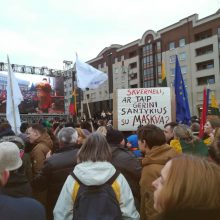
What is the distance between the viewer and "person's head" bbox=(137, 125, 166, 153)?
404 centimetres

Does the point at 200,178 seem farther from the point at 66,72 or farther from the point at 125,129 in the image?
the point at 66,72

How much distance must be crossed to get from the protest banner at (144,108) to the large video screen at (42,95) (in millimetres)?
30316

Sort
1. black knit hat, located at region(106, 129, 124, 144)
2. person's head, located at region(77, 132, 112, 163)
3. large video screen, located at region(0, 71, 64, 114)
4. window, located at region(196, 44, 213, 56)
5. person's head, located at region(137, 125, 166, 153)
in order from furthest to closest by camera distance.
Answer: window, located at region(196, 44, 213, 56), large video screen, located at region(0, 71, 64, 114), black knit hat, located at region(106, 129, 124, 144), person's head, located at region(137, 125, 166, 153), person's head, located at region(77, 132, 112, 163)

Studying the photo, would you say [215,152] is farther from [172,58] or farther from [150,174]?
[172,58]

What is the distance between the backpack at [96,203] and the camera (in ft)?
10.3

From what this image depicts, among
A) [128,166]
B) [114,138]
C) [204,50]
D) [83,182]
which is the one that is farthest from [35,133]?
[204,50]

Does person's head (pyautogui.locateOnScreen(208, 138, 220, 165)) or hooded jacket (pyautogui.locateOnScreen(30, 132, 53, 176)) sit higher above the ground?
person's head (pyautogui.locateOnScreen(208, 138, 220, 165))

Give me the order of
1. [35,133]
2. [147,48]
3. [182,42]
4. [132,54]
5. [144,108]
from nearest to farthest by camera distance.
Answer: [35,133] < [144,108] < [182,42] < [147,48] < [132,54]

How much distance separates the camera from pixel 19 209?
2.20m

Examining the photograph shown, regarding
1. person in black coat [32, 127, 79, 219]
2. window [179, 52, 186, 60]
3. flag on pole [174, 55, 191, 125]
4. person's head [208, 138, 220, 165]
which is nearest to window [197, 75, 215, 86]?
window [179, 52, 186, 60]

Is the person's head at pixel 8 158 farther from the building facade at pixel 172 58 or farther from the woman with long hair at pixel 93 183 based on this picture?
the building facade at pixel 172 58

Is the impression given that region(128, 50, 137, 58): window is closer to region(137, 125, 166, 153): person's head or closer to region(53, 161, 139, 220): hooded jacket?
region(137, 125, 166, 153): person's head

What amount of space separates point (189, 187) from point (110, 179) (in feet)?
5.15

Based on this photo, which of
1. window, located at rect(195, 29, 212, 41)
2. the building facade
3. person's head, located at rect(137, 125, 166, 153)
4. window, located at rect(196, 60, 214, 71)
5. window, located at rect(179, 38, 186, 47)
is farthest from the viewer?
window, located at rect(179, 38, 186, 47)
